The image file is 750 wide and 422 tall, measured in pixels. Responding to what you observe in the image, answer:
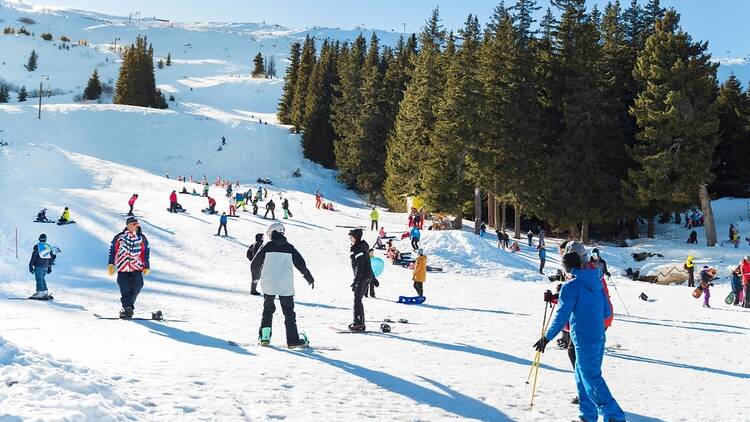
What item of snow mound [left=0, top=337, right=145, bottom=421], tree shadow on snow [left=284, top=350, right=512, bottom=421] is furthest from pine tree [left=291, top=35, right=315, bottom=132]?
snow mound [left=0, top=337, right=145, bottom=421]

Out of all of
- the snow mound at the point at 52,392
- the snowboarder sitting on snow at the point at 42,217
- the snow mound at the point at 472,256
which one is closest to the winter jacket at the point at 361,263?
the snow mound at the point at 52,392

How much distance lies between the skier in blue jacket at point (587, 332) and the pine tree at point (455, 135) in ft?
102

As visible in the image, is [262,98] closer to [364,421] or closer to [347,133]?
[347,133]

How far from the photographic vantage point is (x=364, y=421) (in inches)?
236

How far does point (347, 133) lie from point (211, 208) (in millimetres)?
28409

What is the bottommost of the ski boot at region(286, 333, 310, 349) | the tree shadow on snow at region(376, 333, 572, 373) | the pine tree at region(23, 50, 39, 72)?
the tree shadow on snow at region(376, 333, 572, 373)

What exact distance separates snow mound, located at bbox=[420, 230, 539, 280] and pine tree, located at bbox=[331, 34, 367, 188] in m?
27.8

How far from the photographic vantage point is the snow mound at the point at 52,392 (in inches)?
188

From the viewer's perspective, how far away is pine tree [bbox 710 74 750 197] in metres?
44.7

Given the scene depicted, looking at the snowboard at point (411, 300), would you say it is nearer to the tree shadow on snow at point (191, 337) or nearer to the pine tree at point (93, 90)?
the tree shadow on snow at point (191, 337)

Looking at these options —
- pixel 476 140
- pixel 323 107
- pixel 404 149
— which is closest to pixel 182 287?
pixel 476 140

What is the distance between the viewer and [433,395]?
7031 mm

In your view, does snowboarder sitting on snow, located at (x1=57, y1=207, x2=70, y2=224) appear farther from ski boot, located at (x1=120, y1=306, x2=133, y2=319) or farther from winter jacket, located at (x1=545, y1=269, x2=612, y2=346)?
winter jacket, located at (x1=545, y1=269, x2=612, y2=346)

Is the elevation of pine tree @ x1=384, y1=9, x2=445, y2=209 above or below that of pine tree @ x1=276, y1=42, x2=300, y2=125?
below
